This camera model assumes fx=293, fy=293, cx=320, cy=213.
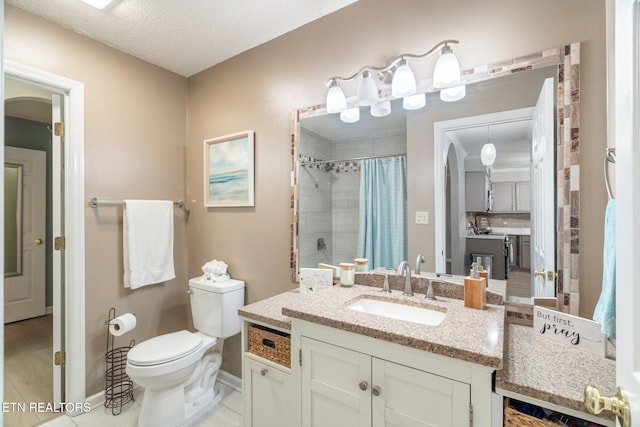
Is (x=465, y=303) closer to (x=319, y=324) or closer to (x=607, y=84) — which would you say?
(x=319, y=324)

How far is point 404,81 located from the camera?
4.82ft

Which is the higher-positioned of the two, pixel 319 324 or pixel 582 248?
pixel 582 248

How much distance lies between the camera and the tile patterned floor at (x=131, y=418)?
6.04ft

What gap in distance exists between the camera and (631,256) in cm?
54

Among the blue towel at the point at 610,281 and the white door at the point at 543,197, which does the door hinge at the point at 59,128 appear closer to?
the white door at the point at 543,197

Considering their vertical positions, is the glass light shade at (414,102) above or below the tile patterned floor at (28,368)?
above

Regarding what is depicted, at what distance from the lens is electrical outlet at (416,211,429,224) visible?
1498 mm

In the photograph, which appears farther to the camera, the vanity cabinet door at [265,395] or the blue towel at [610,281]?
the vanity cabinet door at [265,395]

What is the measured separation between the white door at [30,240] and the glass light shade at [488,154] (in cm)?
467

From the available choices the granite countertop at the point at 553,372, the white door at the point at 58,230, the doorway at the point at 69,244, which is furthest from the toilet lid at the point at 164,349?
the granite countertop at the point at 553,372

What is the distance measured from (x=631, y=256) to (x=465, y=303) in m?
0.77

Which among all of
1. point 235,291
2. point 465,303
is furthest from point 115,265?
point 465,303

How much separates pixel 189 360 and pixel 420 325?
145cm

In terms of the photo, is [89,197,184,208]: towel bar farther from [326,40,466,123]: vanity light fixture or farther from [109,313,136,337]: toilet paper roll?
[326,40,466,123]: vanity light fixture
